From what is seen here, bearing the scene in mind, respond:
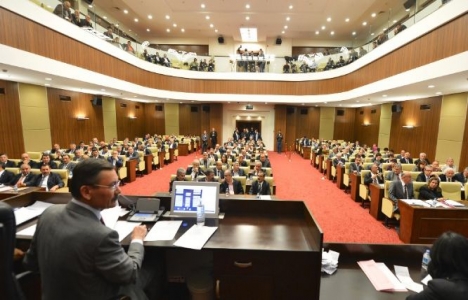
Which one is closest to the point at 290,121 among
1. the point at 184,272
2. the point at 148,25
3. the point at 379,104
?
the point at 379,104

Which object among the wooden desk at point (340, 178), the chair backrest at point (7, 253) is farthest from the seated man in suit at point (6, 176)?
the wooden desk at point (340, 178)

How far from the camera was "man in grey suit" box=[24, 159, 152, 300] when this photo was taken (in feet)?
3.77

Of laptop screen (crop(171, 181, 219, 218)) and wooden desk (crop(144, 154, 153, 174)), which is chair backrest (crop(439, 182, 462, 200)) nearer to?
laptop screen (crop(171, 181, 219, 218))

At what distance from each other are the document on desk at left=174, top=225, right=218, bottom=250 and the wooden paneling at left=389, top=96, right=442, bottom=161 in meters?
10.9

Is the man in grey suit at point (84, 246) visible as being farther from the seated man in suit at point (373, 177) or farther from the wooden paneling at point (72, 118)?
the wooden paneling at point (72, 118)

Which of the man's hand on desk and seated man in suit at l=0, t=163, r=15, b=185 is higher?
the man's hand on desk

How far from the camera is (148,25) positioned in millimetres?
16312

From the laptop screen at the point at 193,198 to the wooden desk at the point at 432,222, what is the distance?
349 cm

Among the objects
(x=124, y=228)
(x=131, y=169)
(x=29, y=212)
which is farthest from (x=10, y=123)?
(x=124, y=228)

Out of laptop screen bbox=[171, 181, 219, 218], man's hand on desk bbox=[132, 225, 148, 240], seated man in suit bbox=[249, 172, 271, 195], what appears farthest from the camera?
seated man in suit bbox=[249, 172, 271, 195]

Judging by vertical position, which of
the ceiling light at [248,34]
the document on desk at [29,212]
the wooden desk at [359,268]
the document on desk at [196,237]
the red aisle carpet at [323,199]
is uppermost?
the ceiling light at [248,34]

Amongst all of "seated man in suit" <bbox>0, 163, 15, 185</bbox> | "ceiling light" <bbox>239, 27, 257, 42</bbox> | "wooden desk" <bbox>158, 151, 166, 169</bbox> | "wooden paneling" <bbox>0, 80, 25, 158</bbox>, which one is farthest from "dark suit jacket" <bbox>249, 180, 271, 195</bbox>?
"ceiling light" <bbox>239, 27, 257, 42</bbox>

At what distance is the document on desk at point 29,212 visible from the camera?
2.17 metres

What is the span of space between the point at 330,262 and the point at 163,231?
131cm
